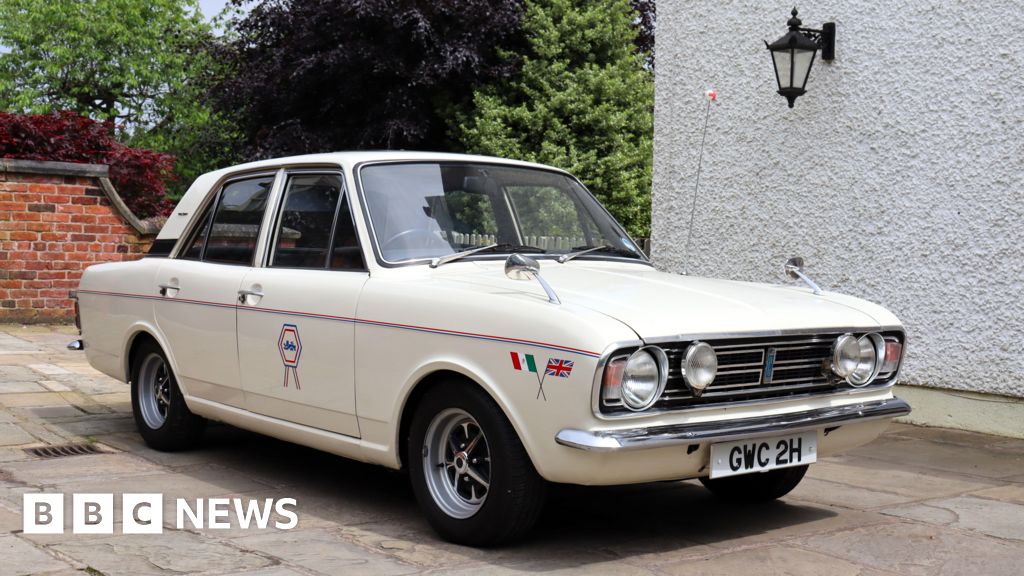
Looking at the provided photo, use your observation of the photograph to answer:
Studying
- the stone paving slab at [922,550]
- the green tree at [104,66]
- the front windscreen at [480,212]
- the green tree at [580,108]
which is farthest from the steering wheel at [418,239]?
the green tree at [104,66]

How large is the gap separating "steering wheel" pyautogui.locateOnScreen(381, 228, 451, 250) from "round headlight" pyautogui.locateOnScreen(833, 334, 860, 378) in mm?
1808

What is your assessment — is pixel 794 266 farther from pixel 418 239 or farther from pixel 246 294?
pixel 246 294

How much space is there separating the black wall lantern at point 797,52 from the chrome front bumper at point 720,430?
13.2 ft

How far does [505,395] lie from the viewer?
4285 millimetres

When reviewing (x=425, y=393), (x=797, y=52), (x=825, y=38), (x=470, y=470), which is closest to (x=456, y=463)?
(x=470, y=470)

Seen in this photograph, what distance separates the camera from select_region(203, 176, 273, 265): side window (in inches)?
239

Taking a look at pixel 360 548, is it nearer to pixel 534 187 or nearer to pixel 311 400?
pixel 311 400

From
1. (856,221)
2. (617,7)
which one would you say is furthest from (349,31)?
(856,221)

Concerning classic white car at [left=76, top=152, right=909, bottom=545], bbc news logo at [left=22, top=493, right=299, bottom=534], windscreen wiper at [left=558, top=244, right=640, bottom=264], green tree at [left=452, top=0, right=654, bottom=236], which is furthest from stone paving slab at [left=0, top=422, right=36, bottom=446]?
green tree at [left=452, top=0, right=654, bottom=236]

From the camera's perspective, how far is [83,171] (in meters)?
13.8

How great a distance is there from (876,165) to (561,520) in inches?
174

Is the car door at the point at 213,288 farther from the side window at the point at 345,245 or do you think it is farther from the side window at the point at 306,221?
the side window at the point at 345,245

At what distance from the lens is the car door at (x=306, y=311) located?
16.8 feet

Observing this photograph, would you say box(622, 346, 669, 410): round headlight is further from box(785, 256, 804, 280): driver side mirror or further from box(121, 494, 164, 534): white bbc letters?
box(121, 494, 164, 534): white bbc letters
